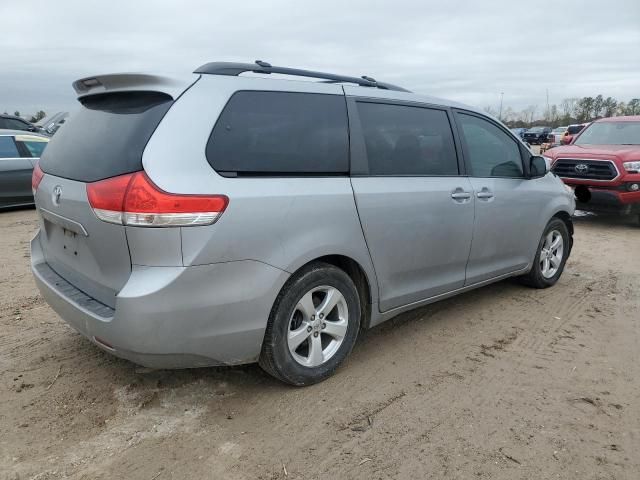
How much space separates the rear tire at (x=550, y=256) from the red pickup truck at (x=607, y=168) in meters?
4.04

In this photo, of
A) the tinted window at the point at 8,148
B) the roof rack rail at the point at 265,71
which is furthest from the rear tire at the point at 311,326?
the tinted window at the point at 8,148

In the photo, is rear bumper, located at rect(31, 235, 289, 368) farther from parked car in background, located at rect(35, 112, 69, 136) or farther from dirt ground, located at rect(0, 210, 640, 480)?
parked car in background, located at rect(35, 112, 69, 136)

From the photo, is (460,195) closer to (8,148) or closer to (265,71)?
(265,71)

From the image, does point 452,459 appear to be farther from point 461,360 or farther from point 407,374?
point 461,360

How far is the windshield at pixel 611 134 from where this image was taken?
32.0ft

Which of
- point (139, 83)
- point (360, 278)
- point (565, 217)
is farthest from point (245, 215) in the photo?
point (565, 217)

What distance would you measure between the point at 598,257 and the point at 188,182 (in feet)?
19.6

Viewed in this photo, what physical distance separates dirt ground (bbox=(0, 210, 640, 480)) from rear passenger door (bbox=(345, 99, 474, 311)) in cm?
54

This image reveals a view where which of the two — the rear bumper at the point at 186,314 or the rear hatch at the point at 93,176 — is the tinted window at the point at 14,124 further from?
the rear bumper at the point at 186,314

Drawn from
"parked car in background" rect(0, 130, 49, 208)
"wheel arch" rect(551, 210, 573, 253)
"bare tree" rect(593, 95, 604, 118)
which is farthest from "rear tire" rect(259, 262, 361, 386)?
"bare tree" rect(593, 95, 604, 118)

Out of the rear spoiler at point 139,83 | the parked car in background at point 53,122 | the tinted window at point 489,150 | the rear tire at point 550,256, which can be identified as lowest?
the rear tire at point 550,256

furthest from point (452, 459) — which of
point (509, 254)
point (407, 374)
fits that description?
point (509, 254)

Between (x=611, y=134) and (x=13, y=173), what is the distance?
10778mm

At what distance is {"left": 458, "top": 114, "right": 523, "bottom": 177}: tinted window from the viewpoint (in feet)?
13.9
